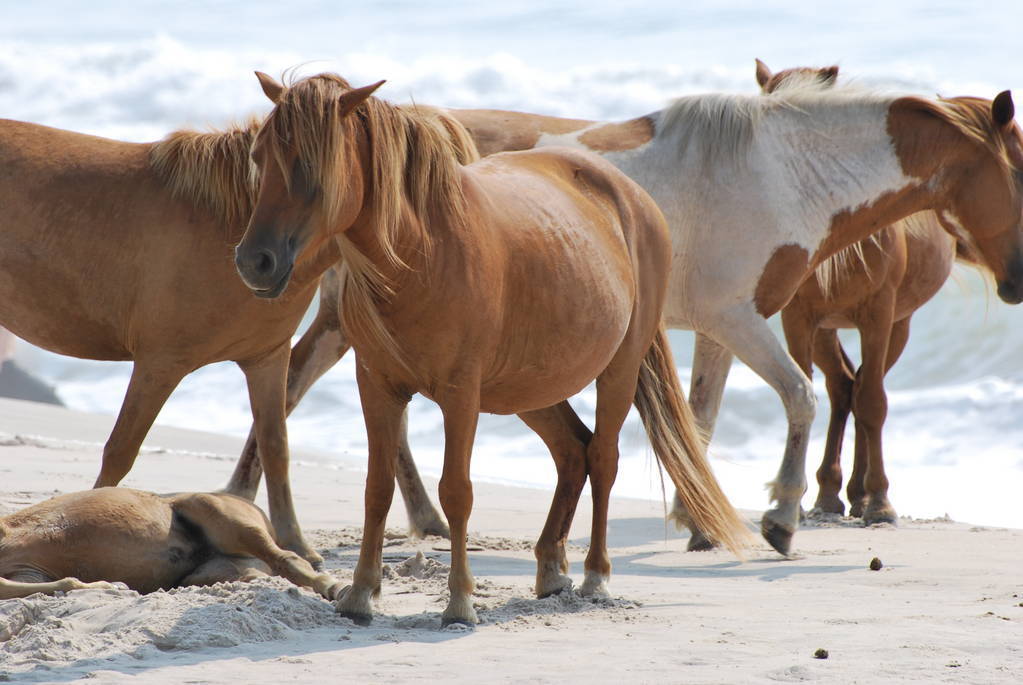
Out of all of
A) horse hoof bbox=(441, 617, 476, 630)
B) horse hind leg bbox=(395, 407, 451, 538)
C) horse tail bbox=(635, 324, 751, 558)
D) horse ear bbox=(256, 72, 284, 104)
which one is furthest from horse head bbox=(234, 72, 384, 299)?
horse hind leg bbox=(395, 407, 451, 538)

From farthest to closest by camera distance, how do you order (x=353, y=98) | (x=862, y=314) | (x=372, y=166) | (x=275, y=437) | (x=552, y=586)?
1. (x=862, y=314)
2. (x=275, y=437)
3. (x=552, y=586)
4. (x=372, y=166)
5. (x=353, y=98)

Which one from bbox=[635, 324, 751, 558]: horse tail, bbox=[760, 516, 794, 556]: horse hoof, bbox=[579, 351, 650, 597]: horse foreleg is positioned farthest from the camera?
bbox=[760, 516, 794, 556]: horse hoof

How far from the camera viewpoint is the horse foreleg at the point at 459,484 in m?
4.39

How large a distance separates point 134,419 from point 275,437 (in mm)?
819

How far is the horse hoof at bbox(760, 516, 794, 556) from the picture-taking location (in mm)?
6793

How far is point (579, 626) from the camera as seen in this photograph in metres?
4.59

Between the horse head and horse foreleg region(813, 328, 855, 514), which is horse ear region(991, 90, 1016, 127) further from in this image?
the horse head

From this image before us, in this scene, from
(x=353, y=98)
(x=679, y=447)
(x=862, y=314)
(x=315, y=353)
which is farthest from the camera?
(x=862, y=314)

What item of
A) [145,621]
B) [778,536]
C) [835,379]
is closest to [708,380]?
[778,536]

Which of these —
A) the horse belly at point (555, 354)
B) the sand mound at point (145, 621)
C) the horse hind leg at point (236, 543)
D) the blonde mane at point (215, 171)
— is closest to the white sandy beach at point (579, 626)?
the sand mound at point (145, 621)

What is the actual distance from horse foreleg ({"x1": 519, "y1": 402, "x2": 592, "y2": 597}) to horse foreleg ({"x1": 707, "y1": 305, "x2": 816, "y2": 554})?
5.89 ft

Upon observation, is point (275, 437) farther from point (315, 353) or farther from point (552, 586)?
point (552, 586)

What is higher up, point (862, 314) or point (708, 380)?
point (862, 314)

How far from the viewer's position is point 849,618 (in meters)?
4.77
